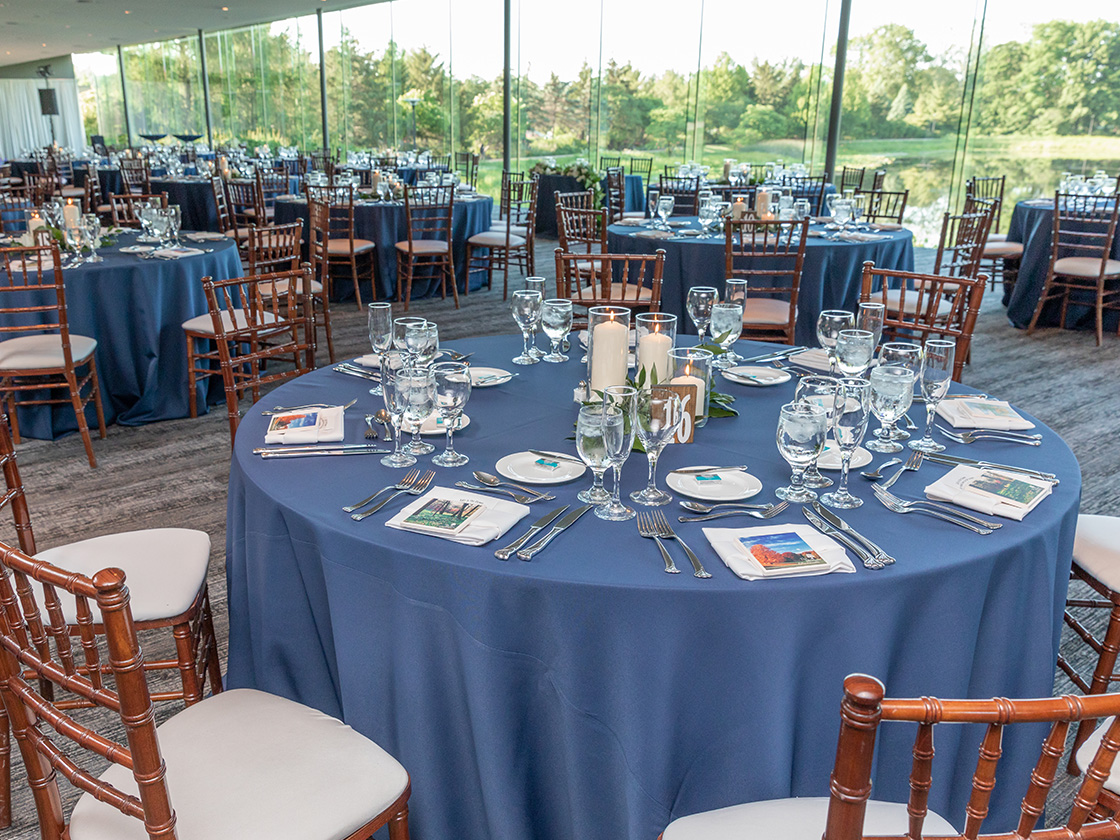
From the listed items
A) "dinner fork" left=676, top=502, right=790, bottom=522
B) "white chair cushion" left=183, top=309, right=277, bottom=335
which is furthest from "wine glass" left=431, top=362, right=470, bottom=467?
"white chair cushion" left=183, top=309, right=277, bottom=335

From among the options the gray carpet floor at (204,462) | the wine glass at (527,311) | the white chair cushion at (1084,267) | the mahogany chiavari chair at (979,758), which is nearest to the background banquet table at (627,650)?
the mahogany chiavari chair at (979,758)

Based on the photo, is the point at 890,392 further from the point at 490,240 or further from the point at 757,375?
the point at 490,240

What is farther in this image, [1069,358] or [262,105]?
[262,105]

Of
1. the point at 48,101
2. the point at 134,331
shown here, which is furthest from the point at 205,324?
the point at 48,101

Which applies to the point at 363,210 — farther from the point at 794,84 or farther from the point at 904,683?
the point at 904,683

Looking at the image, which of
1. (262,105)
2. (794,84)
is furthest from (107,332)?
(262,105)

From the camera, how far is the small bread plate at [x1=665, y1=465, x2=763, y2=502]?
179 centimetres

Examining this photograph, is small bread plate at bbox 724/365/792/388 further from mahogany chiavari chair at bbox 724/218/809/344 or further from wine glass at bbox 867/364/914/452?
mahogany chiavari chair at bbox 724/218/809/344

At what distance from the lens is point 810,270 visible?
564 centimetres

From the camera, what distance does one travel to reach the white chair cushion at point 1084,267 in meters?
6.66

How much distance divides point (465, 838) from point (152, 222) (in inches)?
183

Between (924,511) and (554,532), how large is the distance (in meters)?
0.73

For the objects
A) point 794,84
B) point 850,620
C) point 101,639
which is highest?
point 794,84

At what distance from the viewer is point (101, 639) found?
115 inches
